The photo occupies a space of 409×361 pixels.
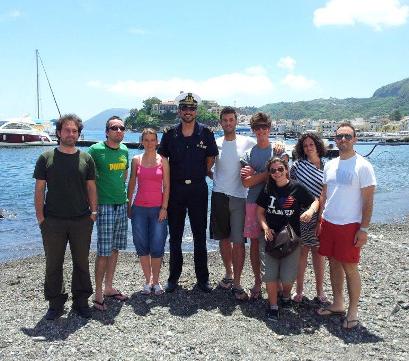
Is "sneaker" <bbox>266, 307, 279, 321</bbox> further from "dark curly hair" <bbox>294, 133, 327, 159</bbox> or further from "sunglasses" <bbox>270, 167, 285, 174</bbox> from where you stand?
"dark curly hair" <bbox>294, 133, 327, 159</bbox>

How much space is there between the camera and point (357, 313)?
6.03 metres

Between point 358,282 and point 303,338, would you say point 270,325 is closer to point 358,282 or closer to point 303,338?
point 303,338

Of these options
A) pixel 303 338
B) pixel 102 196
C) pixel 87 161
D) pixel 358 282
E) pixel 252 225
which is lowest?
pixel 303 338

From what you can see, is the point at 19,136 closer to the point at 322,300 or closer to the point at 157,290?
the point at 157,290

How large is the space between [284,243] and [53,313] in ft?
10.7

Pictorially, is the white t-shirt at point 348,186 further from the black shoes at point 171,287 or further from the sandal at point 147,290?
the sandal at point 147,290

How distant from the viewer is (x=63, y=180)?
5543 millimetres

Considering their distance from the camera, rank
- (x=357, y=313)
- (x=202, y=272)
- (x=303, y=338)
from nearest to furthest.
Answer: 1. (x=303, y=338)
2. (x=357, y=313)
3. (x=202, y=272)

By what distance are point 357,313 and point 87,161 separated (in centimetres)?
424

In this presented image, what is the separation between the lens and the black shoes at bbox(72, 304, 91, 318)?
592cm

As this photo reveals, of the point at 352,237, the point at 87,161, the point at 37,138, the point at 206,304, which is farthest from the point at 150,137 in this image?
the point at 37,138

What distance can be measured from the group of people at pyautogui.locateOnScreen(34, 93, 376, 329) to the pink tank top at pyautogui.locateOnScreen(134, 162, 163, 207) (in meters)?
0.02

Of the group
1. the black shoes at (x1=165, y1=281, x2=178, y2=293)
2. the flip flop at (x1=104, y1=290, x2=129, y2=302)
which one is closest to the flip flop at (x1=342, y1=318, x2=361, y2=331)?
the black shoes at (x1=165, y1=281, x2=178, y2=293)

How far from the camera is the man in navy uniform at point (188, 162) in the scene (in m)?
6.47
